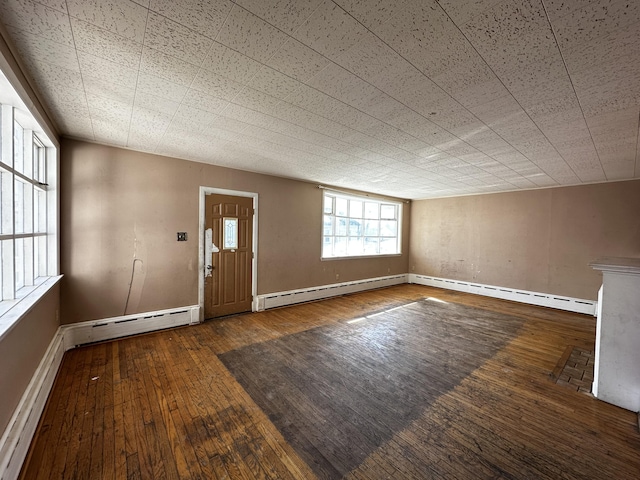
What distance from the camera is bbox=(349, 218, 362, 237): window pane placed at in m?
6.41

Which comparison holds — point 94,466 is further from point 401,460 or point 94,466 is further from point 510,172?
point 510,172

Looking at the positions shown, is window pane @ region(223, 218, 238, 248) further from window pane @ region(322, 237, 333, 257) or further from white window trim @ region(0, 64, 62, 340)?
window pane @ region(322, 237, 333, 257)

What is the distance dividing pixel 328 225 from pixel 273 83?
13.8ft

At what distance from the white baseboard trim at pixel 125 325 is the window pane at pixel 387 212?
17.4 ft

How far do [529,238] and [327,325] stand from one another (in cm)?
487

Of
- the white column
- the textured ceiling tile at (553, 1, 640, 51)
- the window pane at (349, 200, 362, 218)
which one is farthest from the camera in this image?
the window pane at (349, 200, 362, 218)

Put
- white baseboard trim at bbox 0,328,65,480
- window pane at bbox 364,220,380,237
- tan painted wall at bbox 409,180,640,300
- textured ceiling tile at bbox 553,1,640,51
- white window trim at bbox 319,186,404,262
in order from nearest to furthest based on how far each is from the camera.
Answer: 1. textured ceiling tile at bbox 553,1,640,51
2. white baseboard trim at bbox 0,328,65,480
3. tan painted wall at bbox 409,180,640,300
4. white window trim at bbox 319,186,404,262
5. window pane at bbox 364,220,380,237

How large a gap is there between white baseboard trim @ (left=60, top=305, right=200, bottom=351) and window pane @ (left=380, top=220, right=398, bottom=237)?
513 cm

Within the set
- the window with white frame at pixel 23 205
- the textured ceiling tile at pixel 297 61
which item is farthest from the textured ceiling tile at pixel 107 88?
the textured ceiling tile at pixel 297 61

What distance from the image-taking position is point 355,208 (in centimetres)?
654

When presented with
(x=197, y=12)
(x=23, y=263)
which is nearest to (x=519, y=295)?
(x=197, y=12)

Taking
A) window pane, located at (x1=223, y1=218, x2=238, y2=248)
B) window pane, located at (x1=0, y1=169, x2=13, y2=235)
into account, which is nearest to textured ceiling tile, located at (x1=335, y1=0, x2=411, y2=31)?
window pane, located at (x1=0, y1=169, x2=13, y2=235)

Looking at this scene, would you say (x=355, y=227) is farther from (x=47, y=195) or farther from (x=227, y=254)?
(x=47, y=195)

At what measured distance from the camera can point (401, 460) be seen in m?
1.61
